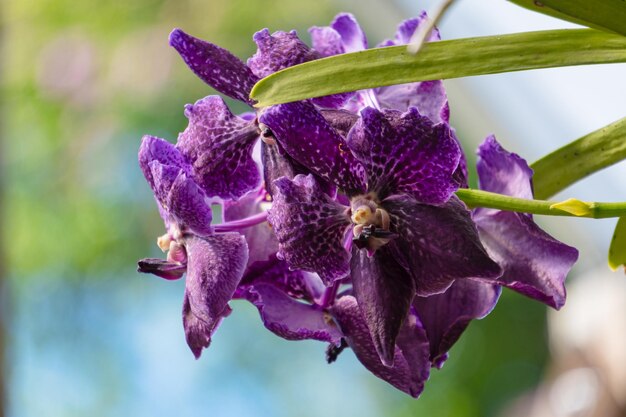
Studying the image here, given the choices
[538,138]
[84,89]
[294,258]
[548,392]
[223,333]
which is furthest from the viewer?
[223,333]

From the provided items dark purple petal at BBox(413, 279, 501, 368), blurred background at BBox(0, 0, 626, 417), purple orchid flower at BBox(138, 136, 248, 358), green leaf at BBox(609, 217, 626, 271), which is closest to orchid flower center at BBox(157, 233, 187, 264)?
purple orchid flower at BBox(138, 136, 248, 358)

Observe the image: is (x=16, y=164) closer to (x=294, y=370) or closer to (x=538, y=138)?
(x=294, y=370)

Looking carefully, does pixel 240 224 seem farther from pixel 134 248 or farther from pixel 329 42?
pixel 134 248

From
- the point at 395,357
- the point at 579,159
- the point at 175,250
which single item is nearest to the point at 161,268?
the point at 175,250

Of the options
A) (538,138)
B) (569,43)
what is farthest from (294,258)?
(538,138)

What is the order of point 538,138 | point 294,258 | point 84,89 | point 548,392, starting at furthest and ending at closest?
point 84,89 → point 538,138 → point 548,392 → point 294,258

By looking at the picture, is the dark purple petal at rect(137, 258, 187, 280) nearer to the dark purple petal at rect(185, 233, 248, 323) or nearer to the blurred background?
the dark purple petal at rect(185, 233, 248, 323)

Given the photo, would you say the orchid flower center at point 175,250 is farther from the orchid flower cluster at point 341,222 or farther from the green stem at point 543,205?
the green stem at point 543,205
